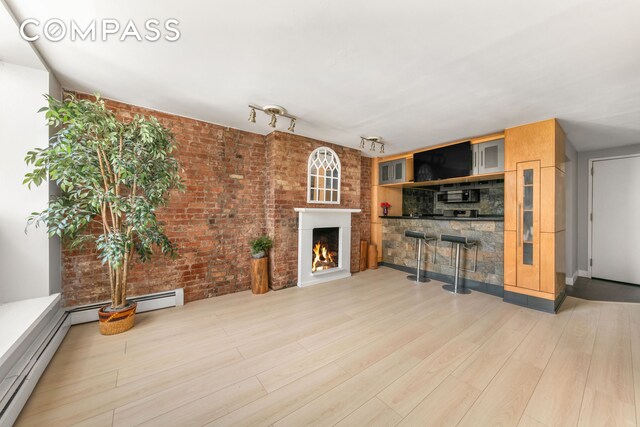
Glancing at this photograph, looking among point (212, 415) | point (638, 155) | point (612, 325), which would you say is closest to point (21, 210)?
point (212, 415)

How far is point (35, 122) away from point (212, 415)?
2.89 meters

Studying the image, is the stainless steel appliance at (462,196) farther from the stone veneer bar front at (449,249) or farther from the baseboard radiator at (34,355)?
the baseboard radiator at (34,355)

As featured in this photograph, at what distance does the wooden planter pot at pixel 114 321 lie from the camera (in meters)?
2.24

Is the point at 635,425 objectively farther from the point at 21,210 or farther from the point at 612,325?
the point at 21,210

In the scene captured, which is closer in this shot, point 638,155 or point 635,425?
point 635,425

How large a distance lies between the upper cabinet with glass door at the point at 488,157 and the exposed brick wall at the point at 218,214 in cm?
256

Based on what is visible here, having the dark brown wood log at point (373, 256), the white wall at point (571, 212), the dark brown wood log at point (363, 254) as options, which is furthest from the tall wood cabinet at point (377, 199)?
the white wall at point (571, 212)

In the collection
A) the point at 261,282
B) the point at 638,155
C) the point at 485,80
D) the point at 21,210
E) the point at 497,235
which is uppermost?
the point at 485,80

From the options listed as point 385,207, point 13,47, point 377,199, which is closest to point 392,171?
point 377,199

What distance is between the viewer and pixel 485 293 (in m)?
3.53

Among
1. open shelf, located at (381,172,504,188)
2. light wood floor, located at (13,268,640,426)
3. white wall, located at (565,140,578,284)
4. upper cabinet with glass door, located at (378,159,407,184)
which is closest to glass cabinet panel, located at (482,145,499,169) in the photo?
open shelf, located at (381,172,504,188)

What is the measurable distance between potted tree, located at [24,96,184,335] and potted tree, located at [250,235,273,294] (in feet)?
4.10

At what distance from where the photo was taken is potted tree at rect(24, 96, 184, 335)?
1917mm

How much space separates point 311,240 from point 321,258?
575mm
